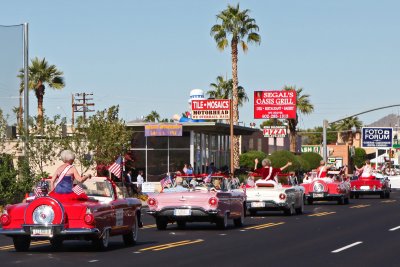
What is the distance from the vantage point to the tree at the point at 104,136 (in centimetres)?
5522

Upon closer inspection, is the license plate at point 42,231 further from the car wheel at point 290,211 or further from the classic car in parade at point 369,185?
the classic car in parade at point 369,185

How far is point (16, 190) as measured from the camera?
38.7 metres

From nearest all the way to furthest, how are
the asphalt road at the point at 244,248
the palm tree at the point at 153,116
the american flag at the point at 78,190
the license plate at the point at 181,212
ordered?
the asphalt road at the point at 244,248 < the american flag at the point at 78,190 < the license plate at the point at 181,212 < the palm tree at the point at 153,116

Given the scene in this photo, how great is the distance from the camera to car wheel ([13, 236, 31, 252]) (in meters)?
19.0

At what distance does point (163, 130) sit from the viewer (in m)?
68.7

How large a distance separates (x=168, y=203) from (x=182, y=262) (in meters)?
8.90

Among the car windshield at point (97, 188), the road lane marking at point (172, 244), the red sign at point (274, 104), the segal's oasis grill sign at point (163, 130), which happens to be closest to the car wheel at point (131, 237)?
the road lane marking at point (172, 244)

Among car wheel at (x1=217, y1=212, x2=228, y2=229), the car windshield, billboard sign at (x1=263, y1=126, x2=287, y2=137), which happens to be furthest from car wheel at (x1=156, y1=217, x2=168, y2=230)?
billboard sign at (x1=263, y1=126, x2=287, y2=137)

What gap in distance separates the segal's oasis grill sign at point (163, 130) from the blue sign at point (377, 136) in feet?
99.3

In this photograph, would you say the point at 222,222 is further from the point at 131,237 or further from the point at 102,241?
the point at 102,241

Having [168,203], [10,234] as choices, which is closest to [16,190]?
[168,203]

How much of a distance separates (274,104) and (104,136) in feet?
118

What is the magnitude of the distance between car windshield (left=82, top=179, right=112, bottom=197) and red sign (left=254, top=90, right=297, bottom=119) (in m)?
Answer: 69.8

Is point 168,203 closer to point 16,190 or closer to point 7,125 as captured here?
point 16,190
